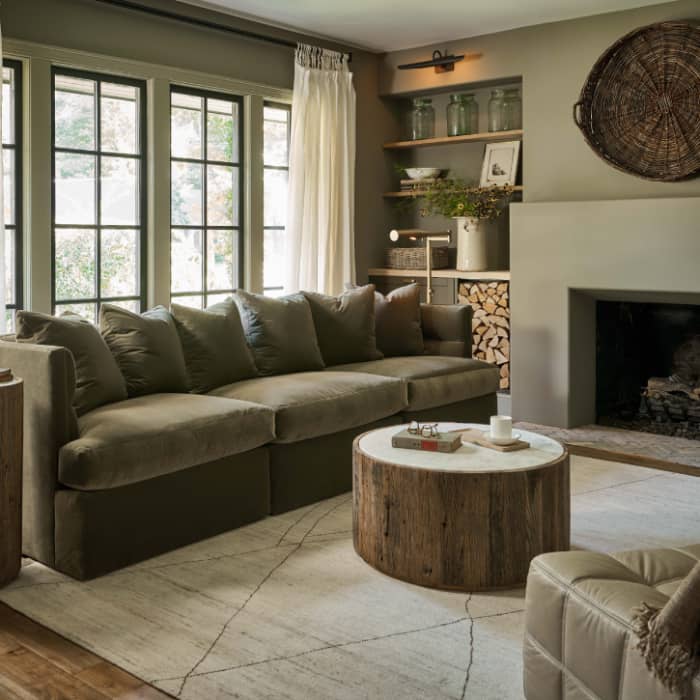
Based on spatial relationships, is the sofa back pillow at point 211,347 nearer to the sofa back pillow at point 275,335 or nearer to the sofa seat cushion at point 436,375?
the sofa back pillow at point 275,335

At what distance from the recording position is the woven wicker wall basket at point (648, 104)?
199 inches

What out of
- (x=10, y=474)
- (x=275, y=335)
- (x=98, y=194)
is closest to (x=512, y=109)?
(x=275, y=335)

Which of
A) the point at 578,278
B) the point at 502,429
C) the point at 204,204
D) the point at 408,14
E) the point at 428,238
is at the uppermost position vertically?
the point at 408,14

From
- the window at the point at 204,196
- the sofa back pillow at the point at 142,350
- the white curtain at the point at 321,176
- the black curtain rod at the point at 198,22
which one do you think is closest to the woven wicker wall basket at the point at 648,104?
the white curtain at the point at 321,176

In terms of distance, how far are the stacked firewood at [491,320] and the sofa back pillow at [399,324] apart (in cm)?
93

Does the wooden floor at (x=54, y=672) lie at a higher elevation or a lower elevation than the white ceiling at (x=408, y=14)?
lower

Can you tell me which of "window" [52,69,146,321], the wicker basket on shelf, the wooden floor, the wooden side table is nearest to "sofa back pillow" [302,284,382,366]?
"window" [52,69,146,321]

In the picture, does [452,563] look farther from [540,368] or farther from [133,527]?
[540,368]

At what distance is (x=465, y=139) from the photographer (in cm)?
622

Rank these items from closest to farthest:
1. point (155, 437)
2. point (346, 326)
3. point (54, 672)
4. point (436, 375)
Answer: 1. point (54, 672)
2. point (155, 437)
3. point (436, 375)
4. point (346, 326)

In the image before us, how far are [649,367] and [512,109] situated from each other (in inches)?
77.1

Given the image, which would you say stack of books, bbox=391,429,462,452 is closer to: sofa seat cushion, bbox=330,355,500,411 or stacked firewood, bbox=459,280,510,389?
sofa seat cushion, bbox=330,355,500,411

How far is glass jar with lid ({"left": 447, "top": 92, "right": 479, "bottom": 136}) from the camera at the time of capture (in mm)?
6305

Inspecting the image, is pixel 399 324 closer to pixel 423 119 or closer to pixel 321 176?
pixel 321 176
